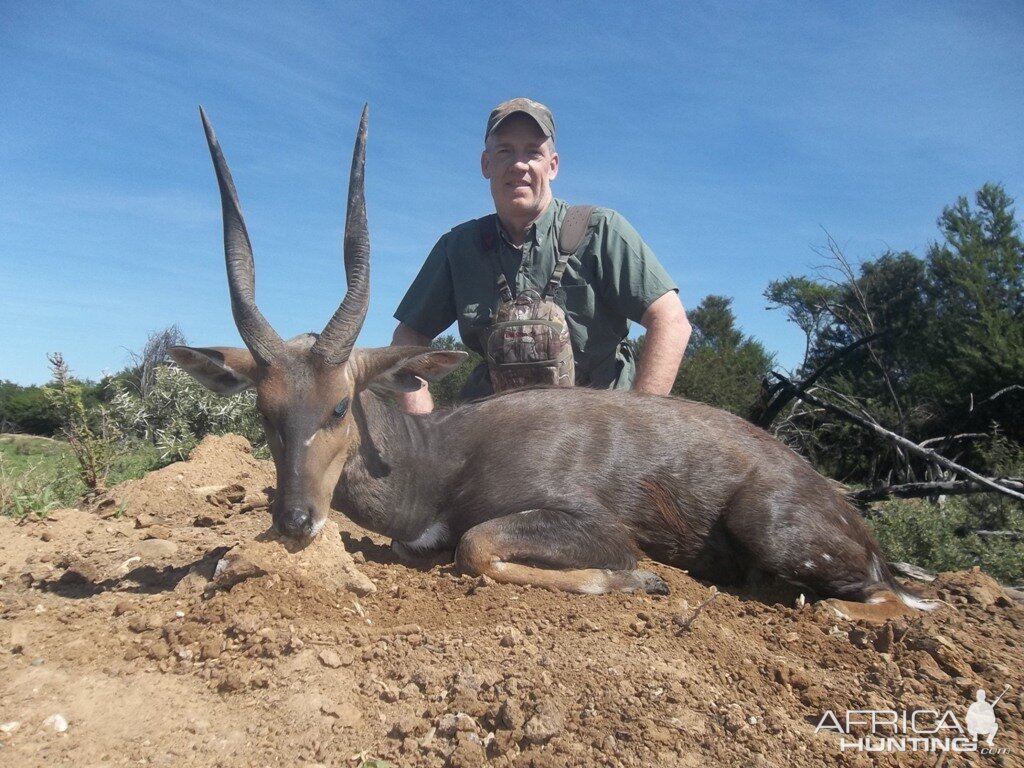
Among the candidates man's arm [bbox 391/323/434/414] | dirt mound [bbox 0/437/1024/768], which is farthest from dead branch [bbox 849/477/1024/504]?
man's arm [bbox 391/323/434/414]

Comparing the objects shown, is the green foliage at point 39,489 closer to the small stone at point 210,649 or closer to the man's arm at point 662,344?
the small stone at point 210,649

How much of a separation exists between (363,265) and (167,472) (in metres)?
3.46

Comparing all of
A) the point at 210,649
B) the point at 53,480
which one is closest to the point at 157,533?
the point at 210,649

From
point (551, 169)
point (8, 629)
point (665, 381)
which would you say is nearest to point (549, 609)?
point (8, 629)

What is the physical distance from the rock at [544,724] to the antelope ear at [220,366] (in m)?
2.67

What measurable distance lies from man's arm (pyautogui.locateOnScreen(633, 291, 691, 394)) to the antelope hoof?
209 cm

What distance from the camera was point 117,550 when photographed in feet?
17.7

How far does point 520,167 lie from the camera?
6844 mm

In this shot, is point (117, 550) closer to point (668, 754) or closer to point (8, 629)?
point (8, 629)

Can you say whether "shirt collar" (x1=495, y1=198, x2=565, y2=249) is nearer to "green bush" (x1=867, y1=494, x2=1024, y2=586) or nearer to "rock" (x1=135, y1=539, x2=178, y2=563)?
"rock" (x1=135, y1=539, x2=178, y2=563)

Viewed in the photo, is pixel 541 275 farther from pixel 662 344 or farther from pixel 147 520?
pixel 147 520

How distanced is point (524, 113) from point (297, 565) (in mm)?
4300

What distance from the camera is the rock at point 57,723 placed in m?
2.96

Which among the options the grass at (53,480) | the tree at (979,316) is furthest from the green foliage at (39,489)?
the tree at (979,316)
